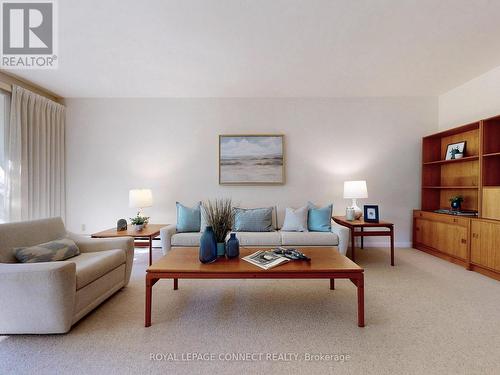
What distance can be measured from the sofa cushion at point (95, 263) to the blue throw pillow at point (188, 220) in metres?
1.00

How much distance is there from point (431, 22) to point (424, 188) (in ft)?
8.47

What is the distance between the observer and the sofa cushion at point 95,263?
1.72 meters

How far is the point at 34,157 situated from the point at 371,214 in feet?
16.4

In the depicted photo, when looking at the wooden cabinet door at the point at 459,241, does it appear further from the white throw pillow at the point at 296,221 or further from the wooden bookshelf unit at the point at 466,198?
the white throw pillow at the point at 296,221

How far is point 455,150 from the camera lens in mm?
3285

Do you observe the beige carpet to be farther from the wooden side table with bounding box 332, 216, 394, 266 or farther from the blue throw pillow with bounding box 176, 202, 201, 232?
the blue throw pillow with bounding box 176, 202, 201, 232

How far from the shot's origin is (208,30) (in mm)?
2152

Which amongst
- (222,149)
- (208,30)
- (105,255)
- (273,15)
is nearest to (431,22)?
(273,15)

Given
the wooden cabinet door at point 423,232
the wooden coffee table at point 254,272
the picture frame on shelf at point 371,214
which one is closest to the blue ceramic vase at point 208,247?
the wooden coffee table at point 254,272

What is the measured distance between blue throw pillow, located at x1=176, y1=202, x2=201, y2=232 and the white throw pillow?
4.20 ft

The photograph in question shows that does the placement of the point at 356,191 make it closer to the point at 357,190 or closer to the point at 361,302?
the point at 357,190

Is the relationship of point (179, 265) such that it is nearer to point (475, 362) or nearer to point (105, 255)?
point (105, 255)

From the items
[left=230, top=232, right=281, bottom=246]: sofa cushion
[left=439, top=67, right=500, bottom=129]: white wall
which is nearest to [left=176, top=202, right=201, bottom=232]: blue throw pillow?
[left=230, top=232, right=281, bottom=246]: sofa cushion

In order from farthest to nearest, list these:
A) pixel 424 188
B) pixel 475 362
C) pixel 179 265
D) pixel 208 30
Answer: pixel 424 188 < pixel 208 30 < pixel 179 265 < pixel 475 362
